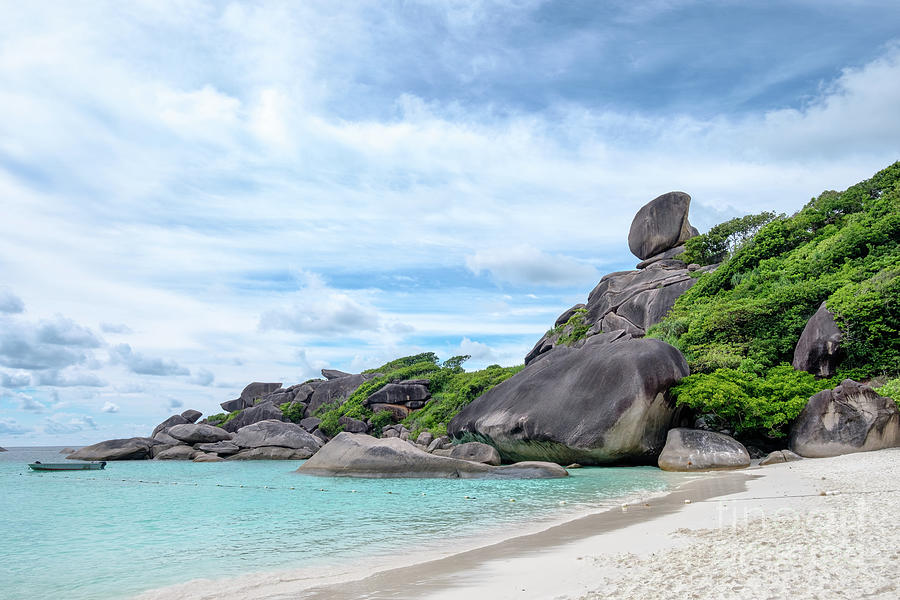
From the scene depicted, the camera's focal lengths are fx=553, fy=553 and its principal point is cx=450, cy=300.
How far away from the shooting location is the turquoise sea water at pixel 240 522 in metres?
5.65

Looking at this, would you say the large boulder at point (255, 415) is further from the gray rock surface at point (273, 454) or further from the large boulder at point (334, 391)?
the gray rock surface at point (273, 454)

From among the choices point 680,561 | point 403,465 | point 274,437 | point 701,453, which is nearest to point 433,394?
point 274,437

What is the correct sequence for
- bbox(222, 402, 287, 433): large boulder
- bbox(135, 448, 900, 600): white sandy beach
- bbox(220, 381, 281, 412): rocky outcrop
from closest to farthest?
bbox(135, 448, 900, 600): white sandy beach → bbox(222, 402, 287, 433): large boulder → bbox(220, 381, 281, 412): rocky outcrop

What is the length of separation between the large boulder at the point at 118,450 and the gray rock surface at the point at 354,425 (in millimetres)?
12069

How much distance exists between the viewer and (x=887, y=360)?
15.8 meters

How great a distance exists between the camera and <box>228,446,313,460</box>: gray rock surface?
1138 inches

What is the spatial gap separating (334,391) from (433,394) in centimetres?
983

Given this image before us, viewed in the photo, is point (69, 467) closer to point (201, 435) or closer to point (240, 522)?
point (201, 435)

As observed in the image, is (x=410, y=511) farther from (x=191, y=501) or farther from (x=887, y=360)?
(x=887, y=360)

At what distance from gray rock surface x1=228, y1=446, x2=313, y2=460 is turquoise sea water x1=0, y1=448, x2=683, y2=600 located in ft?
44.6

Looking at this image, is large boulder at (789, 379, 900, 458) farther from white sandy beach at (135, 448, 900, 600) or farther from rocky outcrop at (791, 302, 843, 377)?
white sandy beach at (135, 448, 900, 600)

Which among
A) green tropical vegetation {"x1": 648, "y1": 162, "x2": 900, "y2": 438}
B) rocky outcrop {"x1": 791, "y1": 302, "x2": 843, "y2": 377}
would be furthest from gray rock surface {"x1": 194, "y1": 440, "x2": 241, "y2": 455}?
rocky outcrop {"x1": 791, "y1": 302, "x2": 843, "y2": 377}

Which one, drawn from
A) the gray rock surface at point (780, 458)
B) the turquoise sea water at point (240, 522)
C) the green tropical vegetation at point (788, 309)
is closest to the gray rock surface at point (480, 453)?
the turquoise sea water at point (240, 522)

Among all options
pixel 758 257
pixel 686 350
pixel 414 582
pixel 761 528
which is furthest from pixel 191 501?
pixel 758 257
